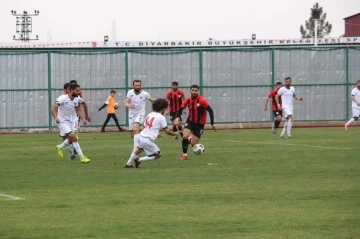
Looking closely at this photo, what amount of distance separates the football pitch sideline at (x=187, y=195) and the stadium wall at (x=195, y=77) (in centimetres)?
1772

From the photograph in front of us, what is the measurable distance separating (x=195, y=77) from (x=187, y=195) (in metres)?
31.1

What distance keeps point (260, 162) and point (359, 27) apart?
175 ft

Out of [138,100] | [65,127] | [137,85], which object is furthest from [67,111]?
[138,100]

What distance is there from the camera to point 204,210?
46.3 feet

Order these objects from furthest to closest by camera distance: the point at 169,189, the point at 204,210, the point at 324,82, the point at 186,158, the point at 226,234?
the point at 324,82 → the point at 186,158 → the point at 169,189 → the point at 204,210 → the point at 226,234

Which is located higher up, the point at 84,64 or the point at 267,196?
the point at 84,64

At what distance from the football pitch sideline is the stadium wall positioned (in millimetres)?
17724

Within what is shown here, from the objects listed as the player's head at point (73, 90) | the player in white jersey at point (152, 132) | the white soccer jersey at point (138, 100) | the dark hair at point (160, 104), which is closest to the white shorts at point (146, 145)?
the player in white jersey at point (152, 132)

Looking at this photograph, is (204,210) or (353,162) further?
(353,162)

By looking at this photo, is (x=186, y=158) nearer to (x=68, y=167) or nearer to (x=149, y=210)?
(x=68, y=167)

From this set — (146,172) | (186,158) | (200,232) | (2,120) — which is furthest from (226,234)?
(2,120)

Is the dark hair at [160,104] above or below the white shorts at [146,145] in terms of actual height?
above

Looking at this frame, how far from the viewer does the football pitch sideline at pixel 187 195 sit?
486 inches

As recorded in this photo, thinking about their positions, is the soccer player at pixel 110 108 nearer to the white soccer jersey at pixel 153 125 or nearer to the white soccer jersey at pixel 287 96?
the white soccer jersey at pixel 287 96
